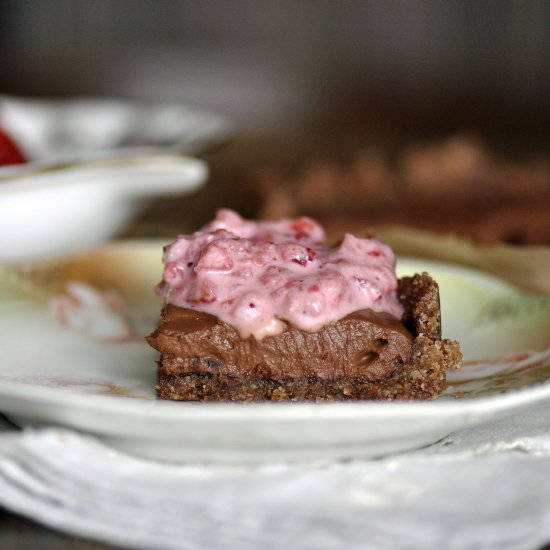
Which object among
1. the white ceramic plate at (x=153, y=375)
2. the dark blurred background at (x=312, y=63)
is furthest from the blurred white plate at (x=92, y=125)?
the dark blurred background at (x=312, y=63)

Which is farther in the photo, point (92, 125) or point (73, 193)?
point (92, 125)

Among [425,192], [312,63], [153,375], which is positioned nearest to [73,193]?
[153,375]

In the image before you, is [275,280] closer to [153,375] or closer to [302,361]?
[302,361]

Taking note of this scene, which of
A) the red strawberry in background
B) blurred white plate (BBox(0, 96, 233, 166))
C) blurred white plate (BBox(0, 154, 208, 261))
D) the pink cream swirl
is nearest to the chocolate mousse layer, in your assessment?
the pink cream swirl

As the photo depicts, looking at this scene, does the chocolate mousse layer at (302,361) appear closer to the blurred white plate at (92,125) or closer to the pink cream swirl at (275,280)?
the pink cream swirl at (275,280)

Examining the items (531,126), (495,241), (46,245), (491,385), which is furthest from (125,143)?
(531,126)

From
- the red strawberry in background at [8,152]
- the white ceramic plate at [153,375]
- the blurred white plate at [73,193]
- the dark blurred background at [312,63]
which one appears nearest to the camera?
the white ceramic plate at [153,375]
